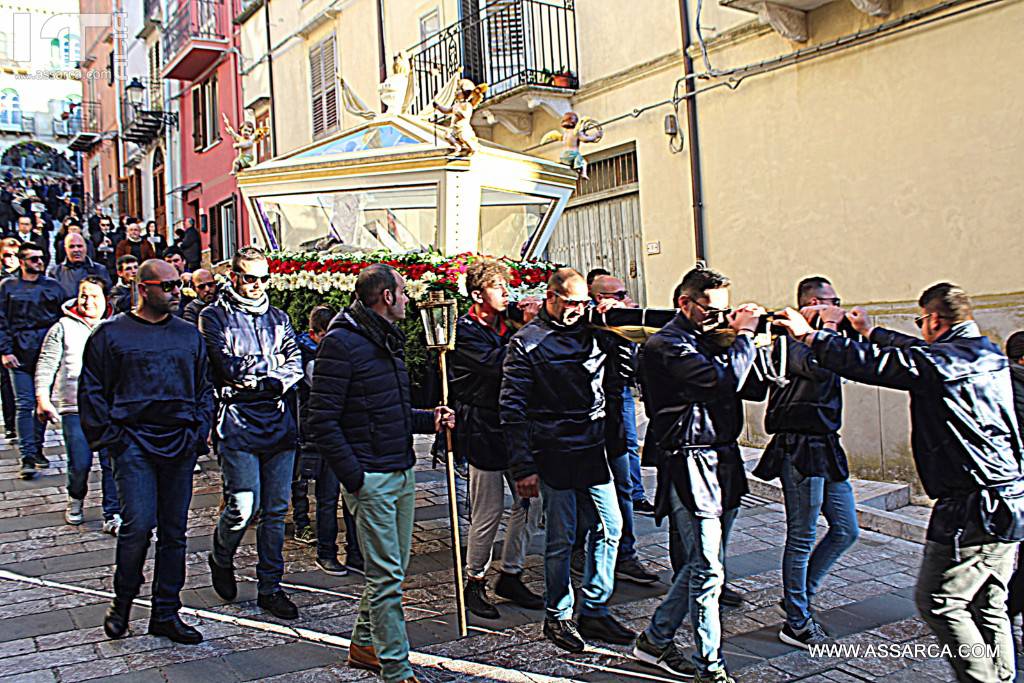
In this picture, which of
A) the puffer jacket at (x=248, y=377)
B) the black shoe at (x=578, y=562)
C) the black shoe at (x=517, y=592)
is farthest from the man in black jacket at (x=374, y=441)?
the black shoe at (x=578, y=562)

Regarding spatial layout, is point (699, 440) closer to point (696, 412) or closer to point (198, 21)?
point (696, 412)

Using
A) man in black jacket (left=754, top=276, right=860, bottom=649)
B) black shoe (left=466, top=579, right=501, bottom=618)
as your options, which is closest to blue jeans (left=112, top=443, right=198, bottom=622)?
black shoe (left=466, top=579, right=501, bottom=618)

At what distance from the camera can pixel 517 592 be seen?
5777mm

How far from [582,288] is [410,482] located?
138 centimetres

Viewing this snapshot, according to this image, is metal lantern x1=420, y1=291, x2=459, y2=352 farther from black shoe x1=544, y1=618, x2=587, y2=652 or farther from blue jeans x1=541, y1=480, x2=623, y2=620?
black shoe x1=544, y1=618, x2=587, y2=652

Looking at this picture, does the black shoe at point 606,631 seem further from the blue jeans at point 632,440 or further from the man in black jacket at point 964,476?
the blue jeans at point 632,440

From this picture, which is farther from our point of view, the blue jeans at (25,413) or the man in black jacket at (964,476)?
the blue jeans at (25,413)

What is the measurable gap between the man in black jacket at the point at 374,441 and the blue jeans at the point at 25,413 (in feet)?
19.2

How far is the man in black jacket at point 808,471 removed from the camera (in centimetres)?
511

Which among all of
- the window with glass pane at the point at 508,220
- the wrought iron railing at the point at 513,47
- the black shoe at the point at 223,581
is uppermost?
the wrought iron railing at the point at 513,47

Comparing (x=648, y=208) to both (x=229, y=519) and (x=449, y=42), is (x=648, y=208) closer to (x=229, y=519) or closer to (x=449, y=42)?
(x=449, y=42)

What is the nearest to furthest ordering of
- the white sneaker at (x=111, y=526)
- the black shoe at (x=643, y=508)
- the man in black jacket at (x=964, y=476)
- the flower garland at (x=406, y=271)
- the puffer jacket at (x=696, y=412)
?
the man in black jacket at (x=964, y=476) < the puffer jacket at (x=696, y=412) < the flower garland at (x=406, y=271) < the white sneaker at (x=111, y=526) < the black shoe at (x=643, y=508)

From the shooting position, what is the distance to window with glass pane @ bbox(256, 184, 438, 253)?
730cm

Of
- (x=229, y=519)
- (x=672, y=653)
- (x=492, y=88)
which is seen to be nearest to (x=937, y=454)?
(x=672, y=653)
